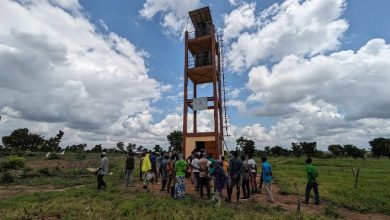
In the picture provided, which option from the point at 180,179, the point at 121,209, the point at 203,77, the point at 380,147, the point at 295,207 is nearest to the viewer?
the point at 121,209

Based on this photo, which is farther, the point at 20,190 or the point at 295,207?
the point at 20,190

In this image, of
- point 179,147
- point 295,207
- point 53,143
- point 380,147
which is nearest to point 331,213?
point 295,207

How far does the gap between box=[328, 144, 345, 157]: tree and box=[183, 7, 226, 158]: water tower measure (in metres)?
73.0

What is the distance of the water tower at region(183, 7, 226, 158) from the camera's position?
836 inches

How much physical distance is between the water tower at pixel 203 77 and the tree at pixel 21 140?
6776cm

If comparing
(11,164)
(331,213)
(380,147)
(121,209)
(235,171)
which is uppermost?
(380,147)

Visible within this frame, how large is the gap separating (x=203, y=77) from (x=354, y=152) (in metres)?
75.7

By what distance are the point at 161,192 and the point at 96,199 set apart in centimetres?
339

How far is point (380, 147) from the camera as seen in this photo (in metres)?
91.1

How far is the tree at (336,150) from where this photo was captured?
8394 centimetres

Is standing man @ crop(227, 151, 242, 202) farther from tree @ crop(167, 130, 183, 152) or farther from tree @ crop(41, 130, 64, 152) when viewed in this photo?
tree @ crop(41, 130, 64, 152)

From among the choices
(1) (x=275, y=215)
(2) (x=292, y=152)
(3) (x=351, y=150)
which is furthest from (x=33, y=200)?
(3) (x=351, y=150)

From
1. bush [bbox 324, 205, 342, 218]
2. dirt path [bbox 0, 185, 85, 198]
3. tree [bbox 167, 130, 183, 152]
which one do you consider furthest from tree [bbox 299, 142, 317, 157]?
dirt path [bbox 0, 185, 85, 198]

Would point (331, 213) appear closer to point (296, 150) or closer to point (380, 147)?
point (296, 150)
